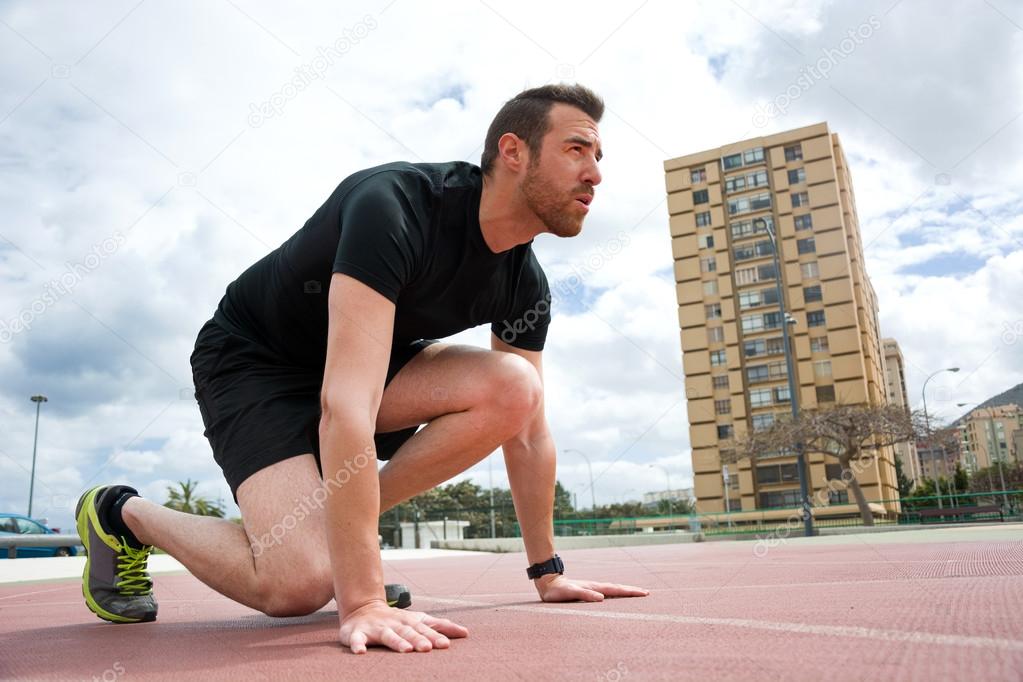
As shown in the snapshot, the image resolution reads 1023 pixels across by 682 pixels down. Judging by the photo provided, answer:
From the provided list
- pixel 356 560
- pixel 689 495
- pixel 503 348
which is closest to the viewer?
pixel 356 560

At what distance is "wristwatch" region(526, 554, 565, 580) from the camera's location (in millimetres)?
2871

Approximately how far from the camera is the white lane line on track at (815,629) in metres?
1.36

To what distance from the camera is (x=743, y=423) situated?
52.8m

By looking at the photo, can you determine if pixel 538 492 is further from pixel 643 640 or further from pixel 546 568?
pixel 643 640

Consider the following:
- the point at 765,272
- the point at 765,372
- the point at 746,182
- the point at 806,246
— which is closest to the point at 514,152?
the point at 765,372

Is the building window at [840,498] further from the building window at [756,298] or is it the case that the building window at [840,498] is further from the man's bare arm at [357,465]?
the man's bare arm at [357,465]

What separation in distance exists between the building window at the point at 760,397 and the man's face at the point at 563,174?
5273 centimetres

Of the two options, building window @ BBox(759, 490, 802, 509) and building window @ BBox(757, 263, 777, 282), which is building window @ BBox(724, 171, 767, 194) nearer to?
building window @ BBox(757, 263, 777, 282)

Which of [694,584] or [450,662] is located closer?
[450,662]

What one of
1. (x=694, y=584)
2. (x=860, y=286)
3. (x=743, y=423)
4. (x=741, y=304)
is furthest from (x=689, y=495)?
(x=694, y=584)

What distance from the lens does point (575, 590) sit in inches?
107

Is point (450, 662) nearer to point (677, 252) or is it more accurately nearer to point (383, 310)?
point (383, 310)

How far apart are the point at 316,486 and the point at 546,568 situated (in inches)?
34.1

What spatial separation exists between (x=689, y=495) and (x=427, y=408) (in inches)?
2233
